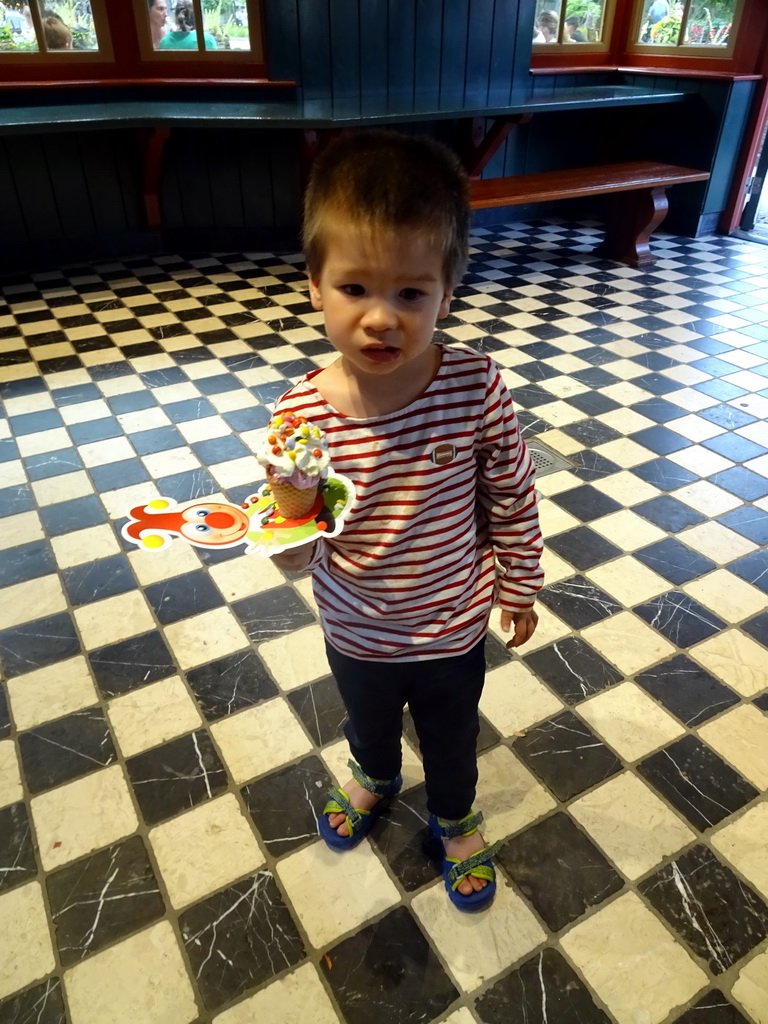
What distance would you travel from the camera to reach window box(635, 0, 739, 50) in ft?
Result: 15.4

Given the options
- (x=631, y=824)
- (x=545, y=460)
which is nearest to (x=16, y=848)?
(x=631, y=824)

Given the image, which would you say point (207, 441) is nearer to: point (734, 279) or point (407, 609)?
point (407, 609)

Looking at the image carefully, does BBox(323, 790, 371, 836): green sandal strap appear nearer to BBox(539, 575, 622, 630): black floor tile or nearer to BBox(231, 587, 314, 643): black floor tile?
BBox(231, 587, 314, 643): black floor tile

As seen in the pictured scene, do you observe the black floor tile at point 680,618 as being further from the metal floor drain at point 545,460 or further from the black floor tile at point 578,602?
the metal floor drain at point 545,460

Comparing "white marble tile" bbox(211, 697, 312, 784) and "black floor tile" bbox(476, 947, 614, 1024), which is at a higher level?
"black floor tile" bbox(476, 947, 614, 1024)

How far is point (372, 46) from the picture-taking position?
4.27 metres

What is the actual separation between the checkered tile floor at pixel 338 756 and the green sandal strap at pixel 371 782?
0.07m

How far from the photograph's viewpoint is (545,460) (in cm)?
260

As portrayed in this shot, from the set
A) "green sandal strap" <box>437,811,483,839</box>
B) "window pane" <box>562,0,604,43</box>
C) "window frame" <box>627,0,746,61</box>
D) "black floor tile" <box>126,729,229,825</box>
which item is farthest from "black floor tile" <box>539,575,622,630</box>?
"window pane" <box>562,0,604,43</box>

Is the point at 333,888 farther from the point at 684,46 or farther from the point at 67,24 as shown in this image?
the point at 684,46

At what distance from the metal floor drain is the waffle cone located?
1.76 metres

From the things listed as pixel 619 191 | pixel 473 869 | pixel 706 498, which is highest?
pixel 619 191

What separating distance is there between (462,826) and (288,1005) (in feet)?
1.29

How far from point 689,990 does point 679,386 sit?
2446 mm
